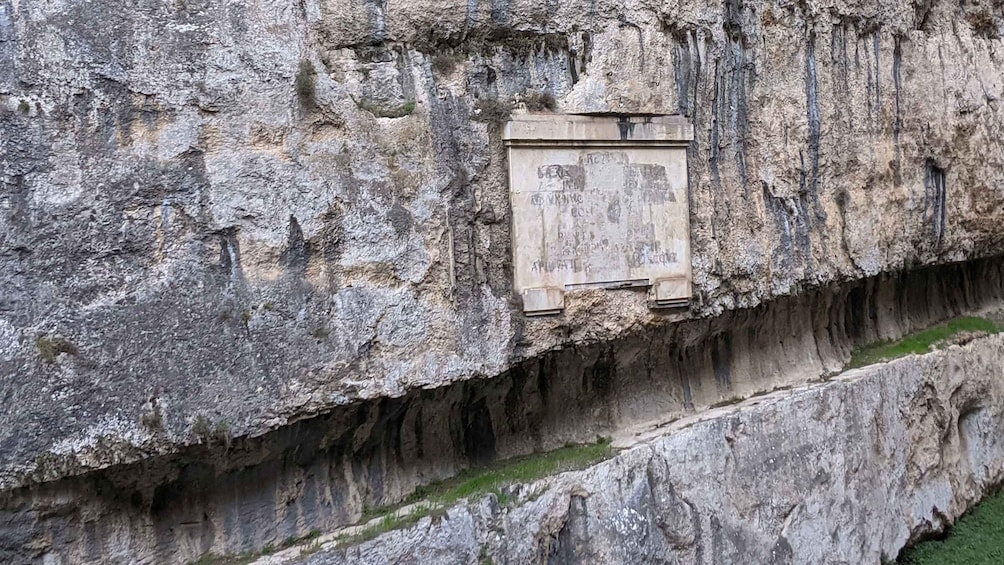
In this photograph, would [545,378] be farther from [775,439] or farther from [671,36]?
[671,36]

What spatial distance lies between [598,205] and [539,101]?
84 centimetres

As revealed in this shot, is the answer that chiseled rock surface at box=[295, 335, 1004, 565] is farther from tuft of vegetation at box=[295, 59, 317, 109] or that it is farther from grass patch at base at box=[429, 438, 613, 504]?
tuft of vegetation at box=[295, 59, 317, 109]

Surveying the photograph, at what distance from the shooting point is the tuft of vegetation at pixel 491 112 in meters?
5.13

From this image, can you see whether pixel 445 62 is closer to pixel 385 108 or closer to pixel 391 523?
pixel 385 108

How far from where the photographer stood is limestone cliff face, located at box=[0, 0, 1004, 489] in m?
4.00

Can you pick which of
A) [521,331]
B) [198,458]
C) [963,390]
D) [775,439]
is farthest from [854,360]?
[198,458]

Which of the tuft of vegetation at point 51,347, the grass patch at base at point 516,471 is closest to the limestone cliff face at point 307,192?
the tuft of vegetation at point 51,347

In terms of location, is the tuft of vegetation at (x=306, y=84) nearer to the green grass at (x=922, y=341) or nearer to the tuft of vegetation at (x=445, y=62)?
the tuft of vegetation at (x=445, y=62)

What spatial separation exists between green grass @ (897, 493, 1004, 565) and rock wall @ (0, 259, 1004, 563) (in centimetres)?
68

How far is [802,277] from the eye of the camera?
21.8ft

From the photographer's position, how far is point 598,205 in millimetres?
5441

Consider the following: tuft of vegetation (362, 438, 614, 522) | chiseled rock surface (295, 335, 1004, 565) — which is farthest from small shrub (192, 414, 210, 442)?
tuft of vegetation (362, 438, 614, 522)

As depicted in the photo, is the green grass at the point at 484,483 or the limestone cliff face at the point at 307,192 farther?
the green grass at the point at 484,483

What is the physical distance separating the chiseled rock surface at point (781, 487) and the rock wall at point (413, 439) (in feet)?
0.40
